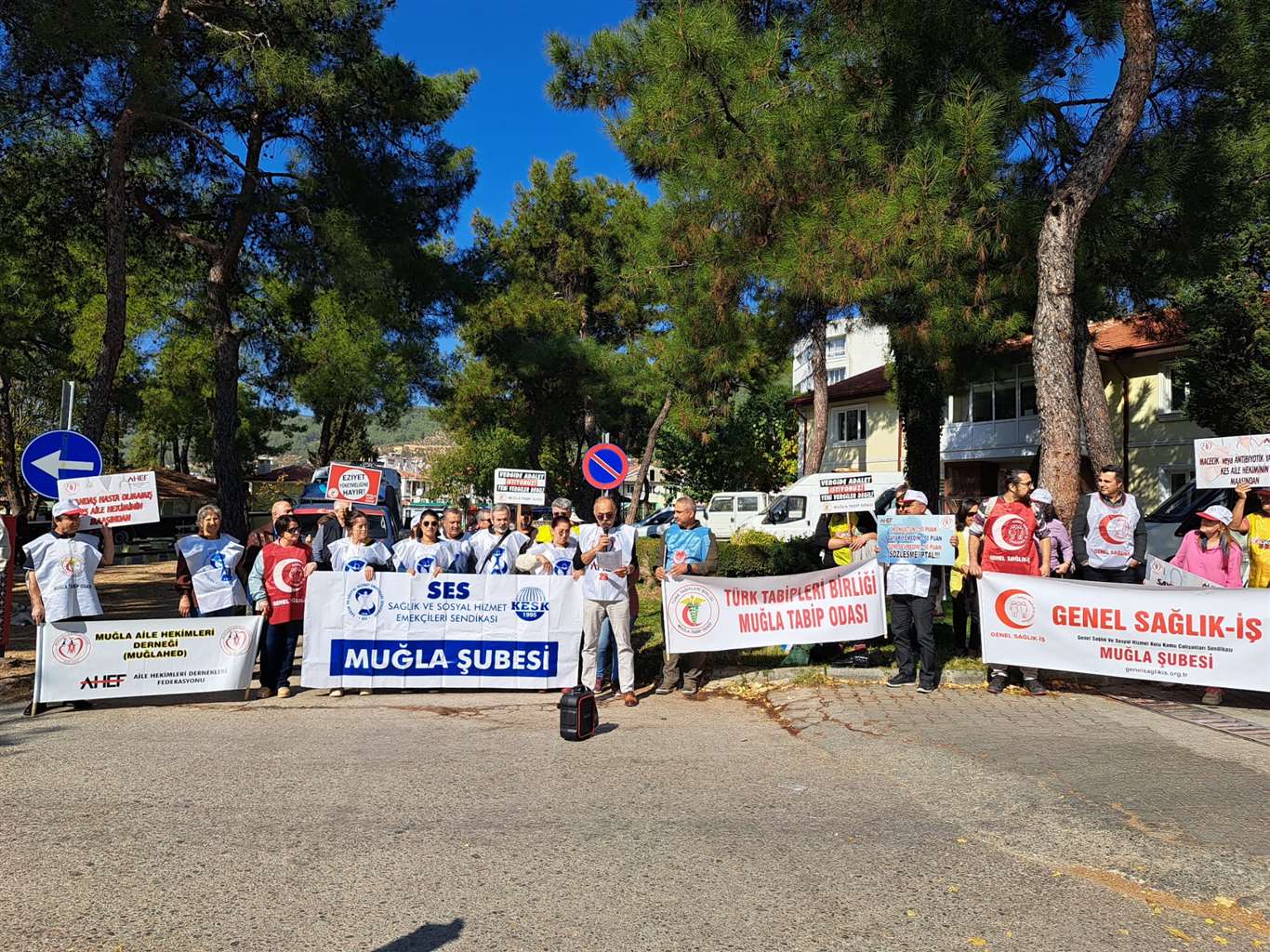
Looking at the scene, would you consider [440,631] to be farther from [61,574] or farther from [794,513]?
[794,513]

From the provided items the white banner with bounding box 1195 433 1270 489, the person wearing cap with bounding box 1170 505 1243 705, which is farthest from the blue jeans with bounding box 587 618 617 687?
the white banner with bounding box 1195 433 1270 489

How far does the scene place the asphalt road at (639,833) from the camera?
146 inches

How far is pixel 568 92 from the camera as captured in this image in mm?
13195

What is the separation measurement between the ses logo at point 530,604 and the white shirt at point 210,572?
8.08 ft

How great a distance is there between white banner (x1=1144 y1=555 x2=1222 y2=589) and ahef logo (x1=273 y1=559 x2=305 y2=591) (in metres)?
7.53

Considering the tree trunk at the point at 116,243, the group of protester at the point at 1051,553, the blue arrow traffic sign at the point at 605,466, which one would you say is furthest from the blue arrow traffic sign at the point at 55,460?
the group of protester at the point at 1051,553

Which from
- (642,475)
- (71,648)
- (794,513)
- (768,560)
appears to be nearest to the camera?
(71,648)

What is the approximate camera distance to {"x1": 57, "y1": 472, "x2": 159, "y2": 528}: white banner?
8188 millimetres

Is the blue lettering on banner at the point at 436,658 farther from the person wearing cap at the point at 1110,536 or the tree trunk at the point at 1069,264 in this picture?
the tree trunk at the point at 1069,264

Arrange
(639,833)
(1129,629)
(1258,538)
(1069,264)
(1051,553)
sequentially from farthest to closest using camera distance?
(1069,264) < (1258,538) < (1051,553) < (1129,629) < (639,833)

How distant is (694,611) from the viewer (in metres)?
8.63

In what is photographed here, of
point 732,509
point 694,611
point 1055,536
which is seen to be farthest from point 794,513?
point 694,611

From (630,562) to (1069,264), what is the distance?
5.53 metres

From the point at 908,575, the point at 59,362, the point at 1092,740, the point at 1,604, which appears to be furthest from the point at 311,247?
the point at 59,362
